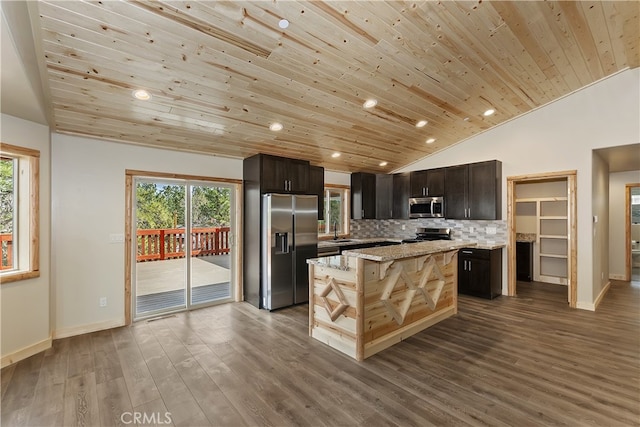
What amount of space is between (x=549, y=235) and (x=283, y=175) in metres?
5.98

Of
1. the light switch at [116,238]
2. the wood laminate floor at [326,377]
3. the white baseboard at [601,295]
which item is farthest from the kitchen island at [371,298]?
the white baseboard at [601,295]

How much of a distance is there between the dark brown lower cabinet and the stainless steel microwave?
0.99m

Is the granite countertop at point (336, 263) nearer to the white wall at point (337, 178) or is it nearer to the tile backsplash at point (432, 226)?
the white wall at point (337, 178)

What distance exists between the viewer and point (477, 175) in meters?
5.48

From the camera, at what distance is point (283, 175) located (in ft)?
16.3

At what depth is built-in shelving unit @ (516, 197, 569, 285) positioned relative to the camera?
6320mm

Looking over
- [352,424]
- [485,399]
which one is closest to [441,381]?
[485,399]

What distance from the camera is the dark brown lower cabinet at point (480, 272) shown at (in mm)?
5043

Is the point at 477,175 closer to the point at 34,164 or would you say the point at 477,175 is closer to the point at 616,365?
the point at 616,365

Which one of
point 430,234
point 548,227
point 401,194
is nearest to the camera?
point 430,234

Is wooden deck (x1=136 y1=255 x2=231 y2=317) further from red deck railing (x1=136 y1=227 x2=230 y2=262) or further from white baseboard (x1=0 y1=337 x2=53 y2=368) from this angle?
white baseboard (x1=0 y1=337 x2=53 y2=368)

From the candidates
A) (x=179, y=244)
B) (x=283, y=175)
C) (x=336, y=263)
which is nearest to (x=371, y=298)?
(x=336, y=263)

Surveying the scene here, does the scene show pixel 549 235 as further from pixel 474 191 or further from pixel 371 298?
pixel 371 298

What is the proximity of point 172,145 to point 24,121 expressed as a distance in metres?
1.52
